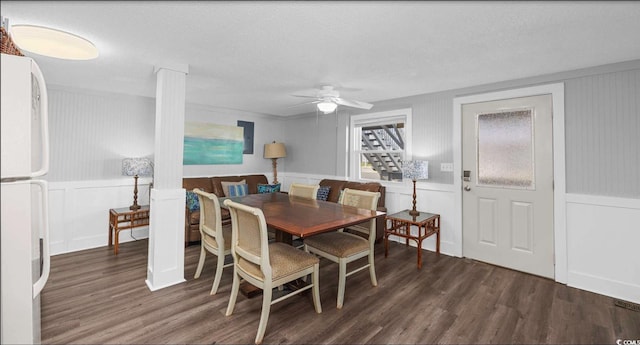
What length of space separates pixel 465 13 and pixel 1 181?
2540 millimetres

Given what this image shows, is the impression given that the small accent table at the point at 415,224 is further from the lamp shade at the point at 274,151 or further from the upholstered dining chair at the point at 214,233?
the lamp shade at the point at 274,151

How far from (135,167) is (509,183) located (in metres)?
4.86

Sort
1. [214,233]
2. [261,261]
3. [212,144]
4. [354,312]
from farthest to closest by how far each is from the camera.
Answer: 1. [212,144]
2. [214,233]
3. [354,312]
4. [261,261]

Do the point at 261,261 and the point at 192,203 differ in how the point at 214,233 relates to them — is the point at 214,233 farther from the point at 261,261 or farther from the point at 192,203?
the point at 192,203

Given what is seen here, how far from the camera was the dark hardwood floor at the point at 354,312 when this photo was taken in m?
2.03

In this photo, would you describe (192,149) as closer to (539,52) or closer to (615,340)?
(539,52)

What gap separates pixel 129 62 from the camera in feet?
9.09

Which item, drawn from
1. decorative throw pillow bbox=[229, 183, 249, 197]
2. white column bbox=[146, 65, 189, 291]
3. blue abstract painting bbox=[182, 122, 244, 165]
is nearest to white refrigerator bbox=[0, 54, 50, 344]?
white column bbox=[146, 65, 189, 291]

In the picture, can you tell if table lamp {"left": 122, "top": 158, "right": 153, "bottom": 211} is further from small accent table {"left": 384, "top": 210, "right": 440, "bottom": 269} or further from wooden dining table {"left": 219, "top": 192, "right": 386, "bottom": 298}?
small accent table {"left": 384, "top": 210, "right": 440, "bottom": 269}

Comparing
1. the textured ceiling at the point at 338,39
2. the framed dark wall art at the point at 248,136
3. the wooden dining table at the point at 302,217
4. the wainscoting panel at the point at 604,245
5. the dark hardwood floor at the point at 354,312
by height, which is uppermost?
the textured ceiling at the point at 338,39

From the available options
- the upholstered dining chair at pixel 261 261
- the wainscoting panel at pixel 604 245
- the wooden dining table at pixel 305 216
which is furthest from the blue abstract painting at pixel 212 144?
the wainscoting panel at pixel 604 245

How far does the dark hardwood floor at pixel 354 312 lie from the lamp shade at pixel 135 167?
128cm

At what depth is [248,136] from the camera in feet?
18.8

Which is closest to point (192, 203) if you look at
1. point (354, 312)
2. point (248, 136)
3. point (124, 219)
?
point (124, 219)
